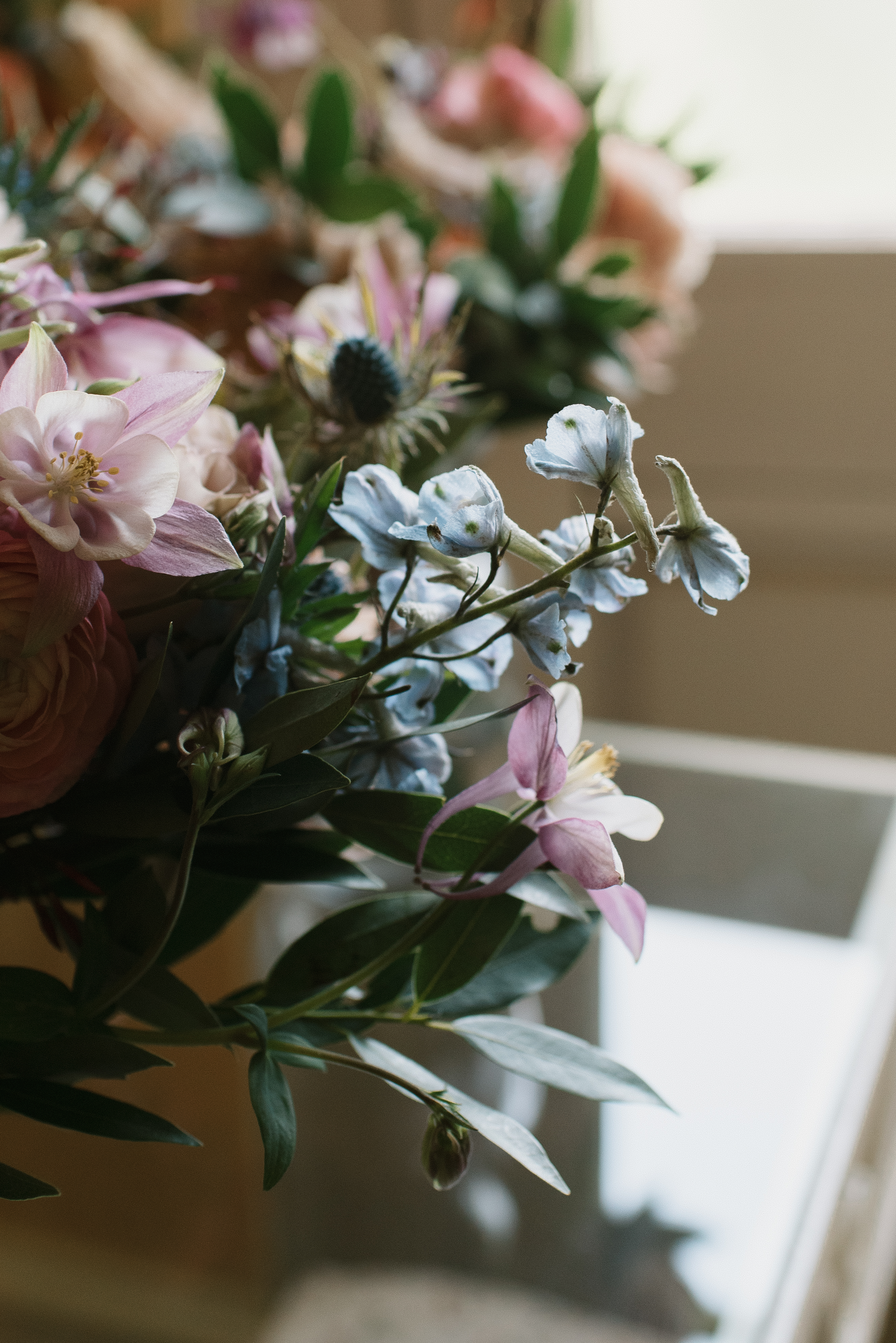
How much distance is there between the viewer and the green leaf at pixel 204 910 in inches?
13.4

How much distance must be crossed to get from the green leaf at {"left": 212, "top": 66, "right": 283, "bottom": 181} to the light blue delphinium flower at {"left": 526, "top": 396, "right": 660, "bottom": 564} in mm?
462

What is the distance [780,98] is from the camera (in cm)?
142

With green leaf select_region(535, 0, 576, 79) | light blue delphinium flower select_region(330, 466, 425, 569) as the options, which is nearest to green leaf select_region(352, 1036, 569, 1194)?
light blue delphinium flower select_region(330, 466, 425, 569)

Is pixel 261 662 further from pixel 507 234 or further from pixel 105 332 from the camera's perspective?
pixel 507 234

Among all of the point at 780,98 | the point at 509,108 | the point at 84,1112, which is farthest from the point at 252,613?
the point at 780,98

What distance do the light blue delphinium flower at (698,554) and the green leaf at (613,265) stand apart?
47cm

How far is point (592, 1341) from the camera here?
469 mm

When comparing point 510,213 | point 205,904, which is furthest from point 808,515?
point 205,904

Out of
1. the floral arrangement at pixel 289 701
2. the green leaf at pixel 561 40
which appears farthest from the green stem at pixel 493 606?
the green leaf at pixel 561 40

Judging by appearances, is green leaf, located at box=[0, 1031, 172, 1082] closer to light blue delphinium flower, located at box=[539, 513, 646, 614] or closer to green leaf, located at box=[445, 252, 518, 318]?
light blue delphinium flower, located at box=[539, 513, 646, 614]

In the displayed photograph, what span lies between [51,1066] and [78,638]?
0.10 m

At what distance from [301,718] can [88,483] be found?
0.06m

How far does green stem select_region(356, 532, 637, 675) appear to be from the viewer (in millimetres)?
227

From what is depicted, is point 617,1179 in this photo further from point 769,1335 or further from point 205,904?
point 205,904
